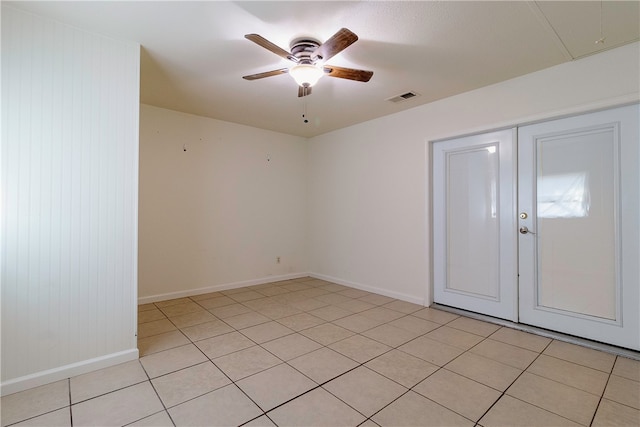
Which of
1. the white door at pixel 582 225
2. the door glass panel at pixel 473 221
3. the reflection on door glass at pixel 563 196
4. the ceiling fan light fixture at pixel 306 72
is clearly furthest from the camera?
the door glass panel at pixel 473 221

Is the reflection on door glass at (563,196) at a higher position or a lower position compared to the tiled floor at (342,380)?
higher

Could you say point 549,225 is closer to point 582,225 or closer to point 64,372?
point 582,225

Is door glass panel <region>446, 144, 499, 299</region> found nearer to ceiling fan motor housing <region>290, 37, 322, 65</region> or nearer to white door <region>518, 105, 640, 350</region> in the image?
white door <region>518, 105, 640, 350</region>

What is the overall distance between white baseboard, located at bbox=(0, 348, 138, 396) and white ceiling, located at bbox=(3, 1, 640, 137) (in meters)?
2.55

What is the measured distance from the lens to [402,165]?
4.11 m

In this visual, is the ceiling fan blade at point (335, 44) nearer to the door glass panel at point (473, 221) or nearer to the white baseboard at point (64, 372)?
the door glass panel at point (473, 221)

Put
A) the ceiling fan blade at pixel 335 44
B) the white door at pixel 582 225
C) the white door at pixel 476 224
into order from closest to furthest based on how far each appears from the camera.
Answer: the ceiling fan blade at pixel 335 44 → the white door at pixel 582 225 → the white door at pixel 476 224

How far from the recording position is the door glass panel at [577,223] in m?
2.62

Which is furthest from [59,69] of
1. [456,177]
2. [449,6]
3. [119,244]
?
[456,177]

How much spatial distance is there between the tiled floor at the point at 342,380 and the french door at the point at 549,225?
0.35 metres

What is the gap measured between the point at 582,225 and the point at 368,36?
259cm

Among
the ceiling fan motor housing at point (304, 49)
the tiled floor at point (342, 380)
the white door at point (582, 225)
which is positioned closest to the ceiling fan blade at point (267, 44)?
the ceiling fan motor housing at point (304, 49)

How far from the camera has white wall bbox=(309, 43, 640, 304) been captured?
8.76 ft

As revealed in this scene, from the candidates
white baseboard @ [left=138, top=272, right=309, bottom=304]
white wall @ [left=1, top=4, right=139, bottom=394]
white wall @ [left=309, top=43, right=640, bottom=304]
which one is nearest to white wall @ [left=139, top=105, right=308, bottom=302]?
white baseboard @ [left=138, top=272, right=309, bottom=304]
